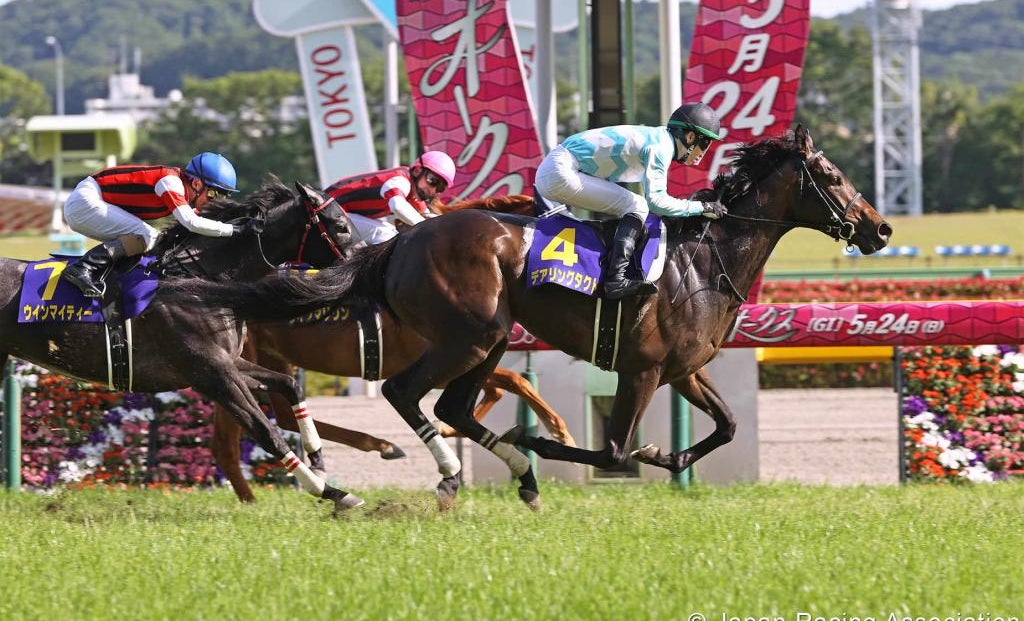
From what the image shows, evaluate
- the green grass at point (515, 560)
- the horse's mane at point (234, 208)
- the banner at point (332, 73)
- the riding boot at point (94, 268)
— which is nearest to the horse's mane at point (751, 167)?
the green grass at point (515, 560)

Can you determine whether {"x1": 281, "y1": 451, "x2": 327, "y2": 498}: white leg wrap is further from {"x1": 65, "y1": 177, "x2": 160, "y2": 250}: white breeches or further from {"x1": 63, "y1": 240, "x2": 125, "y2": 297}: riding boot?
{"x1": 65, "y1": 177, "x2": 160, "y2": 250}: white breeches

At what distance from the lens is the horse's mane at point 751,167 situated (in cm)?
635

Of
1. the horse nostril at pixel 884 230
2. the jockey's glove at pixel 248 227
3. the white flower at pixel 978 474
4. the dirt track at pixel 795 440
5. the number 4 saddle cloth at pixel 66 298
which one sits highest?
the jockey's glove at pixel 248 227

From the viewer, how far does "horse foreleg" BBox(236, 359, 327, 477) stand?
630 cm

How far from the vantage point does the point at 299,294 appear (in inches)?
245

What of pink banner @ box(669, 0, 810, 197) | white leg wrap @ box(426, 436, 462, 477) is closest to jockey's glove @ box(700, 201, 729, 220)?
white leg wrap @ box(426, 436, 462, 477)

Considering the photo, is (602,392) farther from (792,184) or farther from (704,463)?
(792,184)

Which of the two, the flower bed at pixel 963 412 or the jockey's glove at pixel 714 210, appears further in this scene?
the flower bed at pixel 963 412

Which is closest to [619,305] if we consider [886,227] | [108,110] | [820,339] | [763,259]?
[763,259]

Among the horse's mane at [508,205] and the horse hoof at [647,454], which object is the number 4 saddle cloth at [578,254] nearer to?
the horse hoof at [647,454]

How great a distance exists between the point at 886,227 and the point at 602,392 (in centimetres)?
231

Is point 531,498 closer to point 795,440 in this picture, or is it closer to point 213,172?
point 213,172

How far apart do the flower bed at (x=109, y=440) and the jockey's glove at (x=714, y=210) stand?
3.12 metres

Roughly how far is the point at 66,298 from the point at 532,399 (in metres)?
2.54
